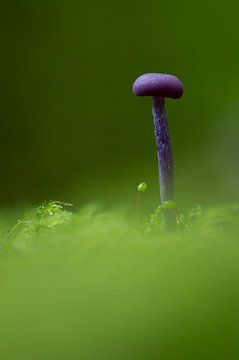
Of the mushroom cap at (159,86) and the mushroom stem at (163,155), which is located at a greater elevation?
the mushroom cap at (159,86)

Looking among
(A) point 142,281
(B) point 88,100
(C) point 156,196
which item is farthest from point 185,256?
(B) point 88,100

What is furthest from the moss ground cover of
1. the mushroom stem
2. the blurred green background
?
the blurred green background

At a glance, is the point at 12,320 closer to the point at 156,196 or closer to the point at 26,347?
the point at 26,347

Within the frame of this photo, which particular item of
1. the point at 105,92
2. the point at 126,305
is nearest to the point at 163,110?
the point at 126,305

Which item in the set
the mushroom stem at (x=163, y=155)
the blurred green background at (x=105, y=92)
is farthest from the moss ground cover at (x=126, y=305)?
the blurred green background at (x=105, y=92)

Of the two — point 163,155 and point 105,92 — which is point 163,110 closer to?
point 163,155

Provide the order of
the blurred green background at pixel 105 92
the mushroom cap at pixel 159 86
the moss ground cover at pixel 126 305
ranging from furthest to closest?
the blurred green background at pixel 105 92 < the mushroom cap at pixel 159 86 < the moss ground cover at pixel 126 305

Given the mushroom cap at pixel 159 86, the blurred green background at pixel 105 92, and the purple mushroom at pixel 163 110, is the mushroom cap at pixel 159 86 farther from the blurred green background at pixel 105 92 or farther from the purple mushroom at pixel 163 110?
the blurred green background at pixel 105 92
